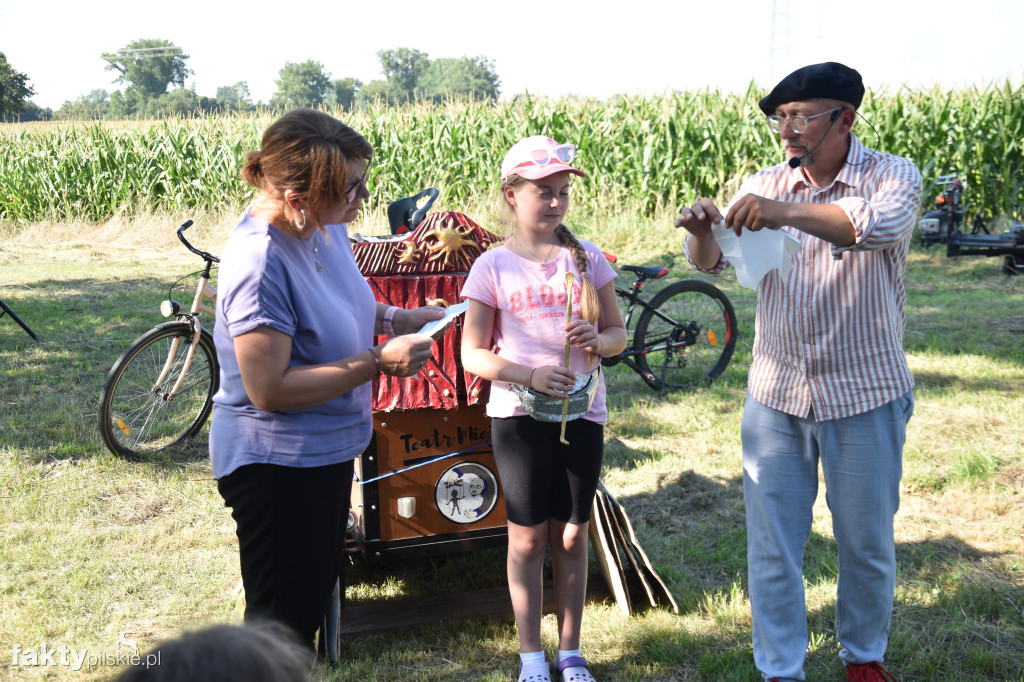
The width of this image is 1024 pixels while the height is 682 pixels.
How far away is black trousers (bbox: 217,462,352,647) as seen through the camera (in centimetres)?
193

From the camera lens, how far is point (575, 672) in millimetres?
2668

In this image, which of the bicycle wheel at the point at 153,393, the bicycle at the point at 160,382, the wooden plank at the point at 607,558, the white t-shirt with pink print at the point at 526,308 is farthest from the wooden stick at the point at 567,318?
the bicycle wheel at the point at 153,393

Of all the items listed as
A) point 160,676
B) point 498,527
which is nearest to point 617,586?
point 498,527

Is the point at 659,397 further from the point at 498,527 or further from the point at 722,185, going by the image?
Result: the point at 722,185

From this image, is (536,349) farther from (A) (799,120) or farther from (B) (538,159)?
(A) (799,120)

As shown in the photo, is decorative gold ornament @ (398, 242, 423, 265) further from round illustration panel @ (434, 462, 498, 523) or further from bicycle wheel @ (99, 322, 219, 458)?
bicycle wheel @ (99, 322, 219, 458)

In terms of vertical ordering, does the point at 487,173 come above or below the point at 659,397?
above

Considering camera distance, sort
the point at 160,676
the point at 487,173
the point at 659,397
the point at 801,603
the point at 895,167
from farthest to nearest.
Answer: the point at 487,173 < the point at 659,397 < the point at 801,603 < the point at 895,167 < the point at 160,676

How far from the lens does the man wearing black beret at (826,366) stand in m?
2.20

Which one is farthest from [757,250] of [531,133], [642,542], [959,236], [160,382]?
[531,133]

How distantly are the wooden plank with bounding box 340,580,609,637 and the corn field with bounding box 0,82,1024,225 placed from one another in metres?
9.81

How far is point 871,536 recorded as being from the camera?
7.86 feet

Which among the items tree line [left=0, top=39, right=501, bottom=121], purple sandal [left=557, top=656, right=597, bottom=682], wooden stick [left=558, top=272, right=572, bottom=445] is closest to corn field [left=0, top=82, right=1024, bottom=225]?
wooden stick [left=558, top=272, right=572, bottom=445]

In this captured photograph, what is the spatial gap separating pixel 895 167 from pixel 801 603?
1379 millimetres
